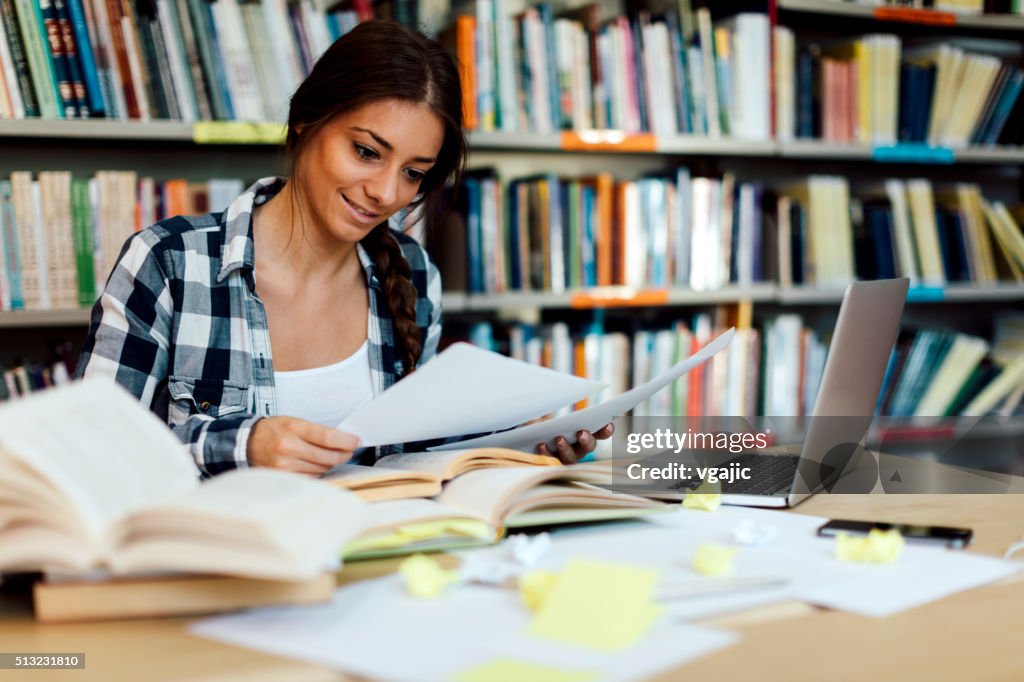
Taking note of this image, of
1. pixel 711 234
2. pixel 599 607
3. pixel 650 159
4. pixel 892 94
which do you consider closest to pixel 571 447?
pixel 599 607

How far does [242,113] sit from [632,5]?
115 cm

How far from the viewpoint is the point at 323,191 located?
1.38 meters

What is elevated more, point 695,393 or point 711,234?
point 711,234

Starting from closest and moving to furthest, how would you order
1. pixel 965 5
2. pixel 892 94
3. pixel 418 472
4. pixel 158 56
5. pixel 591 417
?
pixel 418 472
pixel 591 417
pixel 158 56
pixel 892 94
pixel 965 5

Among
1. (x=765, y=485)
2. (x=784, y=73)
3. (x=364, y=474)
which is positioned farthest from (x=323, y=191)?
(x=784, y=73)

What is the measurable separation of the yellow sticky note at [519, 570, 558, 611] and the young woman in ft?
1.63

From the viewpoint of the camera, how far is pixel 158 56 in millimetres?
1906

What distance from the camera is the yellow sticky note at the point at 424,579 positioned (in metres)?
0.71

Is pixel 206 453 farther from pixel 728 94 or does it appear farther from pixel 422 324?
pixel 728 94

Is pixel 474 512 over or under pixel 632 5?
under

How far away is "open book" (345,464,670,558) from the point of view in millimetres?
802

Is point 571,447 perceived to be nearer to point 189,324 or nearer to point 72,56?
point 189,324

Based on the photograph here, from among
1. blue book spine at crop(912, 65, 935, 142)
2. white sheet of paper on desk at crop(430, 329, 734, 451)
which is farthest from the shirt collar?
blue book spine at crop(912, 65, 935, 142)

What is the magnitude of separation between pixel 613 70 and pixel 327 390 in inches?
49.5
